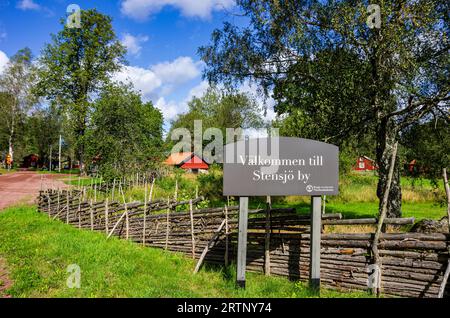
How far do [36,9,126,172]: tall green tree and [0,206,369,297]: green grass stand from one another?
27629 millimetres

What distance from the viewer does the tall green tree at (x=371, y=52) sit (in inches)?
349

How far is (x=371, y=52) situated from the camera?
9.30 m

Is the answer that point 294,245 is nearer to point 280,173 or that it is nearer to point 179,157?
point 280,173

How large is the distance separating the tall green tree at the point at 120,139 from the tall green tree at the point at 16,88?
22210 millimetres

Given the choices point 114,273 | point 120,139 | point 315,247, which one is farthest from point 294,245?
point 120,139

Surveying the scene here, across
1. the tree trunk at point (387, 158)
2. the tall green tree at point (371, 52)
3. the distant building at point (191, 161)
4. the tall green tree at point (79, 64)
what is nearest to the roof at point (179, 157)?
the distant building at point (191, 161)

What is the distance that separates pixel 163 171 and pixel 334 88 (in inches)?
679

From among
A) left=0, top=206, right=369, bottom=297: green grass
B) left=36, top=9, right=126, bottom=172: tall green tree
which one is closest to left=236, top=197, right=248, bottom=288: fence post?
left=0, top=206, right=369, bottom=297: green grass

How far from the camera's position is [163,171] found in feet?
82.4

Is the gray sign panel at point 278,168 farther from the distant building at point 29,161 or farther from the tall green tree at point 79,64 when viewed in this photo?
the distant building at point 29,161

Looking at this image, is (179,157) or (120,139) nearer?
(120,139)

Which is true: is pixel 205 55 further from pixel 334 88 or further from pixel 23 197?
pixel 23 197

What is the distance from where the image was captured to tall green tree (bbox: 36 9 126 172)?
35.6 m

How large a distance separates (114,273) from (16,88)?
4420cm
